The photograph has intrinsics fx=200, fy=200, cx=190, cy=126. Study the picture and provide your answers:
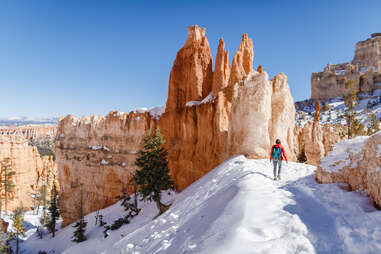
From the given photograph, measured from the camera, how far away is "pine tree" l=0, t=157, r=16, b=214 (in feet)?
133

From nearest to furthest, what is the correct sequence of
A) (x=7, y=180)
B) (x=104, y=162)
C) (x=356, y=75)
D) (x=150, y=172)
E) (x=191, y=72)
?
1. (x=150, y=172)
2. (x=191, y=72)
3. (x=104, y=162)
4. (x=7, y=180)
5. (x=356, y=75)

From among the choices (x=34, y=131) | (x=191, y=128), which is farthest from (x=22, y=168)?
(x=34, y=131)

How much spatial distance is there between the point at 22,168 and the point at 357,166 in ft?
205

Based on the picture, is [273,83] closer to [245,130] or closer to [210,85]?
[245,130]

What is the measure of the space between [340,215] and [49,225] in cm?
3355

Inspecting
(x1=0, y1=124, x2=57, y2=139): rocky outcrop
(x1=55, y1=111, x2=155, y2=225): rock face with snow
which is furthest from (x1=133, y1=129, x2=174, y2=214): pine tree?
(x1=0, y1=124, x2=57, y2=139): rocky outcrop

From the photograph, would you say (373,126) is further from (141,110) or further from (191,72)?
(141,110)

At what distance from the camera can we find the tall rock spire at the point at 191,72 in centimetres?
2242

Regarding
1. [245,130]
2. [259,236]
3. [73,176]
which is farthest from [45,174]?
[259,236]

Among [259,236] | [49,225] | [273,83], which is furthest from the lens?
[49,225]

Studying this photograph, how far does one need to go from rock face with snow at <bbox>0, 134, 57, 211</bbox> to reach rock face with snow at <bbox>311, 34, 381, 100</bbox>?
313 ft

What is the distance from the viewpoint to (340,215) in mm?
4016

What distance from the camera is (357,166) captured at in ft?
17.1

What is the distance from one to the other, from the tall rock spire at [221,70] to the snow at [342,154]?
14948 mm
